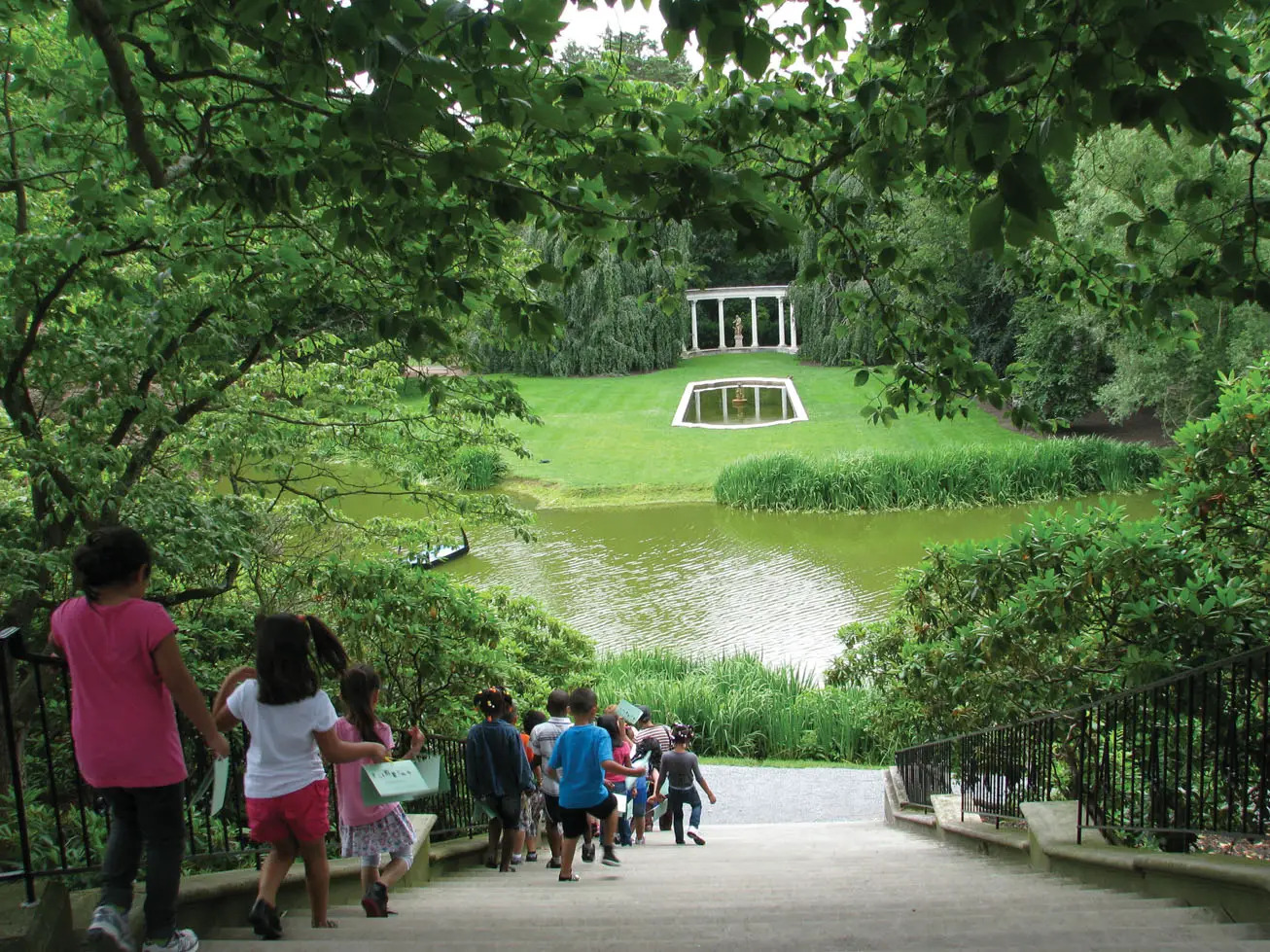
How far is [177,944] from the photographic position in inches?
125

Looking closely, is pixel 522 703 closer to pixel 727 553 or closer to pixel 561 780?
pixel 561 780

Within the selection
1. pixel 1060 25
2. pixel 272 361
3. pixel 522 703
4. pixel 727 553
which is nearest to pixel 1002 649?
pixel 1060 25

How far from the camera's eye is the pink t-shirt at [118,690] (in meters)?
3.13

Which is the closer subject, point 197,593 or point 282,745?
point 282,745

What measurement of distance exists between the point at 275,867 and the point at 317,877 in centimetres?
19

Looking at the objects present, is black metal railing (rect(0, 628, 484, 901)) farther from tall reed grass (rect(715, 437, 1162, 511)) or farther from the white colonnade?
the white colonnade

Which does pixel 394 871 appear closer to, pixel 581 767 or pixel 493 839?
pixel 581 767

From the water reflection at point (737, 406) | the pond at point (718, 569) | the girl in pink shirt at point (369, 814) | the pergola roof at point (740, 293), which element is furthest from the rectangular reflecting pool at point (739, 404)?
the girl in pink shirt at point (369, 814)

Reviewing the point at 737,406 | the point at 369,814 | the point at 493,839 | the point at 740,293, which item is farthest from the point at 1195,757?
the point at 740,293

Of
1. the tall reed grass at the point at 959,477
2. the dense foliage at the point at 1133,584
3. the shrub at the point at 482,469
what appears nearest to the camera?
the dense foliage at the point at 1133,584

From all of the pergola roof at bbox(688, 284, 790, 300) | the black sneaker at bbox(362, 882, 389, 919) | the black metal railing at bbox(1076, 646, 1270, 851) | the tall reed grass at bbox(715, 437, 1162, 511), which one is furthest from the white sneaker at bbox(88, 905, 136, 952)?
the pergola roof at bbox(688, 284, 790, 300)

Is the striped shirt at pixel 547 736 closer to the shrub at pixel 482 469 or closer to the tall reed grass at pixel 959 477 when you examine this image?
the tall reed grass at pixel 959 477

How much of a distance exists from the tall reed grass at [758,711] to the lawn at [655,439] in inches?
486

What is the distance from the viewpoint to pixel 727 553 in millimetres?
22031
